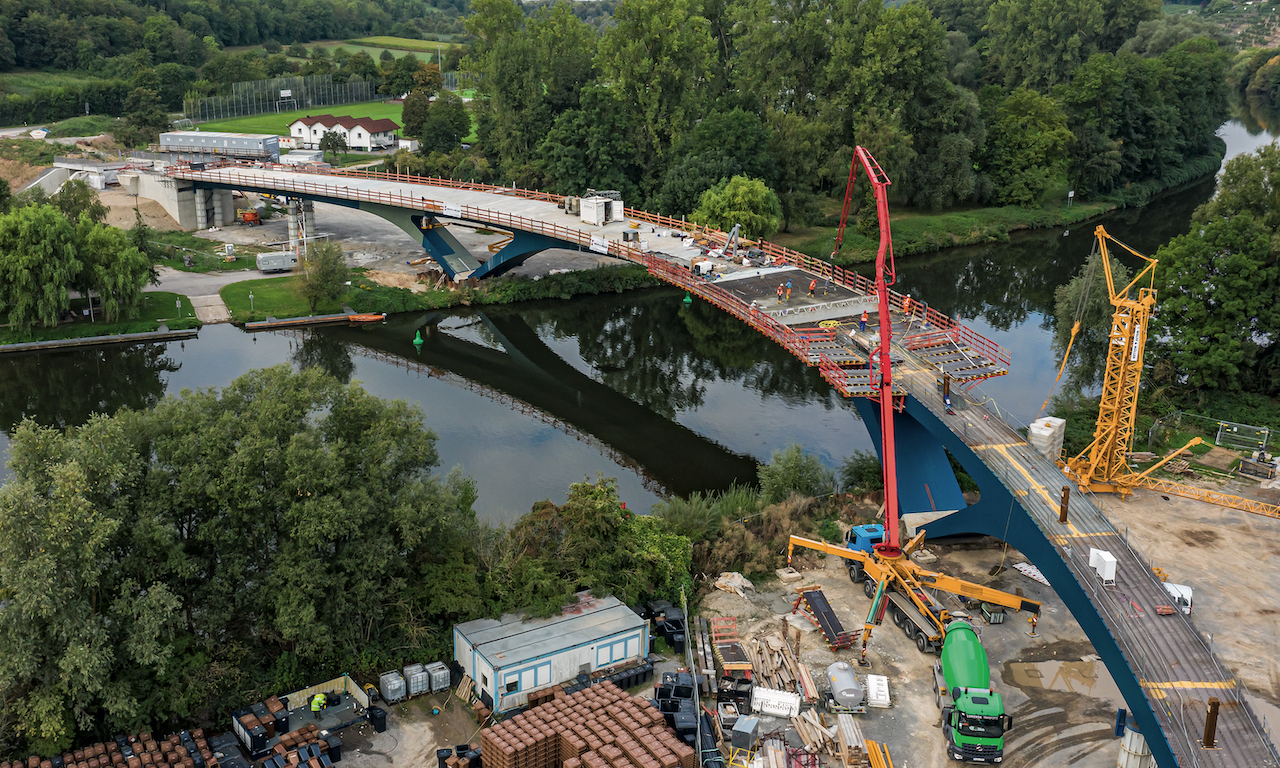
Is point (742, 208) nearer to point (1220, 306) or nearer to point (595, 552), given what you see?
point (1220, 306)

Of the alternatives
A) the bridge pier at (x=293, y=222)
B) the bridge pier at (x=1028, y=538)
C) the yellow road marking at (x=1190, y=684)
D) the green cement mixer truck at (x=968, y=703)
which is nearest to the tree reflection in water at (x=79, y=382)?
the bridge pier at (x=293, y=222)

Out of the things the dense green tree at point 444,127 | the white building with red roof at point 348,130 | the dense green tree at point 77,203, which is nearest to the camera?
the dense green tree at point 77,203

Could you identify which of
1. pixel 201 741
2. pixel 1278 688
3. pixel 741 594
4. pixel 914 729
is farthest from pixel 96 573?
pixel 1278 688

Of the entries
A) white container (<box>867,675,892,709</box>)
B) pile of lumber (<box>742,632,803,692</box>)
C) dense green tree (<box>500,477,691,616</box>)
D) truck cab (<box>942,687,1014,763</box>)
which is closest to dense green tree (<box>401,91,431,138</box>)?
dense green tree (<box>500,477,691,616</box>)

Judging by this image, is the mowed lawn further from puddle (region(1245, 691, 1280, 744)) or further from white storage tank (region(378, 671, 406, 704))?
puddle (region(1245, 691, 1280, 744))

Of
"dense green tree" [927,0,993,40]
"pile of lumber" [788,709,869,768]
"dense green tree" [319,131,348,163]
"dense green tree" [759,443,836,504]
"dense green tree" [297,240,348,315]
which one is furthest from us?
"dense green tree" [927,0,993,40]

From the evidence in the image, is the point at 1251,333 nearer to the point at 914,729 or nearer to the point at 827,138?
the point at 914,729

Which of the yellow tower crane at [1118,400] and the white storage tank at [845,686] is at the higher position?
the yellow tower crane at [1118,400]

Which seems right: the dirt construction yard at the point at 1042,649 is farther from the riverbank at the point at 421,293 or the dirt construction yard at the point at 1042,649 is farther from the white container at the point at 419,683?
the riverbank at the point at 421,293
